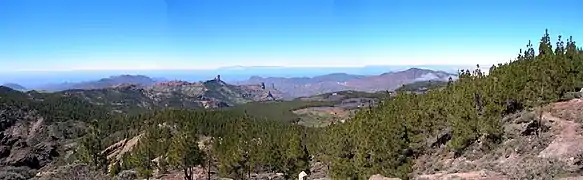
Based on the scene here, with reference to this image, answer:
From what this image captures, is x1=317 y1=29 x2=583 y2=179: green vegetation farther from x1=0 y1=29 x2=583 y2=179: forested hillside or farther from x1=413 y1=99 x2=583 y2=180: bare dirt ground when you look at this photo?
x1=413 y1=99 x2=583 y2=180: bare dirt ground

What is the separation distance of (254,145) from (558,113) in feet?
147

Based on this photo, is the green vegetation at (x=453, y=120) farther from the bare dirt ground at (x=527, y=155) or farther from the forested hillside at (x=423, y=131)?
the bare dirt ground at (x=527, y=155)

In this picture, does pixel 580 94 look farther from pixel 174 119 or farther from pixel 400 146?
pixel 174 119

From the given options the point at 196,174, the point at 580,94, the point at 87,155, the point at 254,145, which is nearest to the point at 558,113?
the point at 580,94

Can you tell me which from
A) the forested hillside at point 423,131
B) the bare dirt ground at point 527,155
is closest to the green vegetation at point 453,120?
the forested hillside at point 423,131

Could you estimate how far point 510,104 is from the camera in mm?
70812

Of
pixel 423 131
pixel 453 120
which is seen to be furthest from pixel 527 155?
pixel 423 131

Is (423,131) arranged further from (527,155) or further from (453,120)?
(527,155)

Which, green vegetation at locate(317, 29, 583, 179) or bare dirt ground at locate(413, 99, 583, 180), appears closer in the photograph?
bare dirt ground at locate(413, 99, 583, 180)

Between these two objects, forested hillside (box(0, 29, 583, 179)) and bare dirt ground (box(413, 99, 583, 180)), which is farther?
forested hillside (box(0, 29, 583, 179))

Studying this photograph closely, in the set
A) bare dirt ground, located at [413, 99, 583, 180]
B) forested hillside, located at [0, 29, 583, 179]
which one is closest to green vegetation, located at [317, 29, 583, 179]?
forested hillside, located at [0, 29, 583, 179]

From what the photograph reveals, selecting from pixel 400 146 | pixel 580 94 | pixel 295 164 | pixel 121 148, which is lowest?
pixel 121 148

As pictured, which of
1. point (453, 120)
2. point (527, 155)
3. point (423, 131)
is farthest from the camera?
point (423, 131)

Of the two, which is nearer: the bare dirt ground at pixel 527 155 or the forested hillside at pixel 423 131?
the bare dirt ground at pixel 527 155
